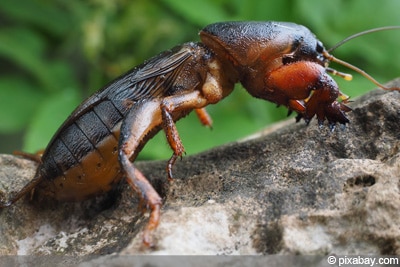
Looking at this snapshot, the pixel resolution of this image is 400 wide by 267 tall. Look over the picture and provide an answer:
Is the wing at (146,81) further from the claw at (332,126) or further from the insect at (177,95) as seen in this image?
the claw at (332,126)

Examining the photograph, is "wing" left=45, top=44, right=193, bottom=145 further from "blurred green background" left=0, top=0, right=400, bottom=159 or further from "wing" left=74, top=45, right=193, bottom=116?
"blurred green background" left=0, top=0, right=400, bottom=159

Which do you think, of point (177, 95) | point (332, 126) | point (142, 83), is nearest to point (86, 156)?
point (142, 83)

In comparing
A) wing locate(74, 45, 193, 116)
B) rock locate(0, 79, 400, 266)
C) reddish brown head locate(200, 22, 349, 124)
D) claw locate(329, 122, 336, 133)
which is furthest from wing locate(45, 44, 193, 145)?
claw locate(329, 122, 336, 133)

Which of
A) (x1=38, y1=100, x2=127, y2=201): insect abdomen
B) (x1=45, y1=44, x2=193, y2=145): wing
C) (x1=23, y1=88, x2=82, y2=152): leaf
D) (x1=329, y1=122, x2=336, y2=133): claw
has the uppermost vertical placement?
(x1=45, y1=44, x2=193, y2=145): wing

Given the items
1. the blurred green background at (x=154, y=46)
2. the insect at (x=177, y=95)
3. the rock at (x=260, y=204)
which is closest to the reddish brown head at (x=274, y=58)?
the insect at (x=177, y=95)

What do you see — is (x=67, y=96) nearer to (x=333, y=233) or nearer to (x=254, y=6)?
(x=254, y=6)

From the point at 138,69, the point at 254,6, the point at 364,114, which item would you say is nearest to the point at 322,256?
the point at 364,114
